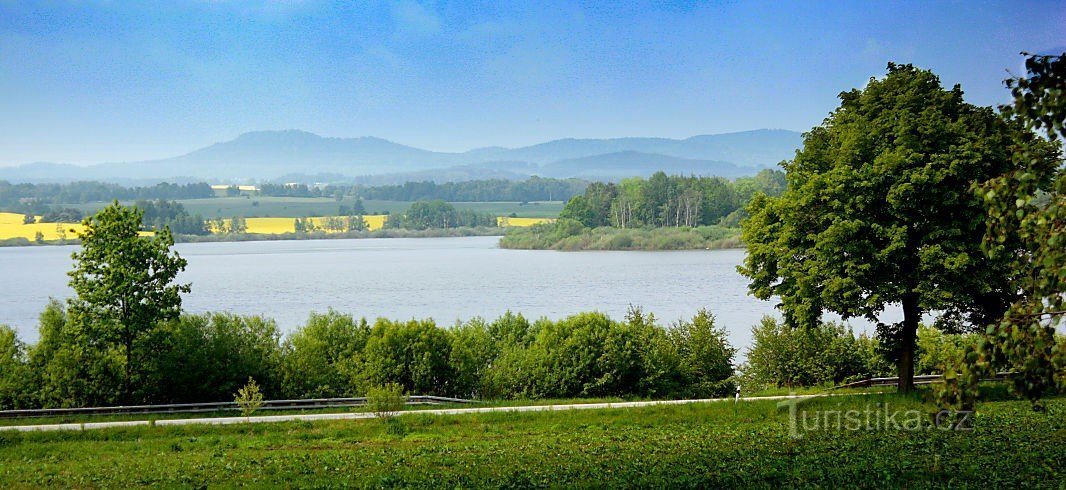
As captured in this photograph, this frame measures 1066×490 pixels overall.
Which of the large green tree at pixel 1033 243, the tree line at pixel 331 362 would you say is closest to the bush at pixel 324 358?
the tree line at pixel 331 362

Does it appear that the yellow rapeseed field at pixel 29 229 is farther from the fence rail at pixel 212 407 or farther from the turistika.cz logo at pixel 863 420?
the turistika.cz logo at pixel 863 420

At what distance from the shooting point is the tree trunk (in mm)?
25281

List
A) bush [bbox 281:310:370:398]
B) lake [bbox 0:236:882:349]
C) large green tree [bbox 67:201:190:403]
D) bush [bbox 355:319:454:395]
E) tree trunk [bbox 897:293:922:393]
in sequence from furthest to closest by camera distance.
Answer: lake [bbox 0:236:882:349] < bush [bbox 355:319:454:395] < bush [bbox 281:310:370:398] < large green tree [bbox 67:201:190:403] < tree trunk [bbox 897:293:922:393]

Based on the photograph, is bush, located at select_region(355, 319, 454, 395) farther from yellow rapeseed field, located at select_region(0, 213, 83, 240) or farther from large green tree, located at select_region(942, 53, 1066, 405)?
yellow rapeseed field, located at select_region(0, 213, 83, 240)

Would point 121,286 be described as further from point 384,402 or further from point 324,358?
point 384,402

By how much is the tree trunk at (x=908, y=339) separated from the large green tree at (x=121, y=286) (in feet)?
78.5

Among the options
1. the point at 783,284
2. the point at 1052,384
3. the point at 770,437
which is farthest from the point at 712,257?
the point at 1052,384

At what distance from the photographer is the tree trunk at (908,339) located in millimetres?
25281

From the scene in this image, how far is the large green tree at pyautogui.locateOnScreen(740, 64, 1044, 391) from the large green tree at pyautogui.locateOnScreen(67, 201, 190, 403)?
68.0 ft

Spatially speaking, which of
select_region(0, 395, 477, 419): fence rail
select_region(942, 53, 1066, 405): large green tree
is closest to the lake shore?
select_region(0, 395, 477, 419): fence rail

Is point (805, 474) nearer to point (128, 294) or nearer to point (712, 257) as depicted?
point (128, 294)

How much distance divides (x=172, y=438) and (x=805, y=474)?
15.5m

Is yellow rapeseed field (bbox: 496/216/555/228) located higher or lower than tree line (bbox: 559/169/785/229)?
lower

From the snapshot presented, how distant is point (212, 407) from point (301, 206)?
13522 cm
